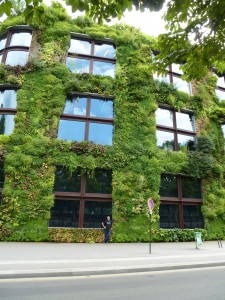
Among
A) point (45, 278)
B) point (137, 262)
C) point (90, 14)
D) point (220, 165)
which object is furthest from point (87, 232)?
point (90, 14)

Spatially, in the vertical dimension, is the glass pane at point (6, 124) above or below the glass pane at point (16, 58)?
below

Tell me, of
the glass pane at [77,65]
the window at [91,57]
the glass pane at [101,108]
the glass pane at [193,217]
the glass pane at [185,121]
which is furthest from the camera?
the glass pane at [185,121]

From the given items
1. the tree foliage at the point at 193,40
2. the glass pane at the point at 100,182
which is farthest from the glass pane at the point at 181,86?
the tree foliage at the point at 193,40

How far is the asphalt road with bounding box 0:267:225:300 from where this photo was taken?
5.58 meters

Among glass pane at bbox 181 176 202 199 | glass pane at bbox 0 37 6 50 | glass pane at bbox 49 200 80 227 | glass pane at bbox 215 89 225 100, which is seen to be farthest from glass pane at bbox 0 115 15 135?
glass pane at bbox 215 89 225 100

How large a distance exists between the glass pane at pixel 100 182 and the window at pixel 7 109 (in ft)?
19.8

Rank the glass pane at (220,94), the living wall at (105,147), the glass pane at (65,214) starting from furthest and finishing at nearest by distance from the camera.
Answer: the glass pane at (220,94) → the glass pane at (65,214) → the living wall at (105,147)

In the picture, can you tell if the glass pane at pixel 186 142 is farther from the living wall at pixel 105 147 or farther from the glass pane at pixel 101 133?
the glass pane at pixel 101 133

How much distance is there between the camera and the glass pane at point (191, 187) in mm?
18578

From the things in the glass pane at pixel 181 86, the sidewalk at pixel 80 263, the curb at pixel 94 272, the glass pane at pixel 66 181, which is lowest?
the curb at pixel 94 272

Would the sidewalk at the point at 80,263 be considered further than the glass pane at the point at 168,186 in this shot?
No

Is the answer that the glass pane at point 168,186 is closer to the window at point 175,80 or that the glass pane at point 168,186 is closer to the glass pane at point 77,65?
the window at point 175,80

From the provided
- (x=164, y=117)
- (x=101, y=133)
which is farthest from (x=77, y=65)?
(x=164, y=117)

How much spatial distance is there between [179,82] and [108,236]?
44.9 ft
